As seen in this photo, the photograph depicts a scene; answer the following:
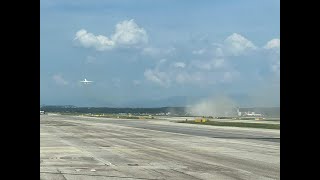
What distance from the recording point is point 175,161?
20.6 meters

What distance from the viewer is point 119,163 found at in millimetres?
19703
